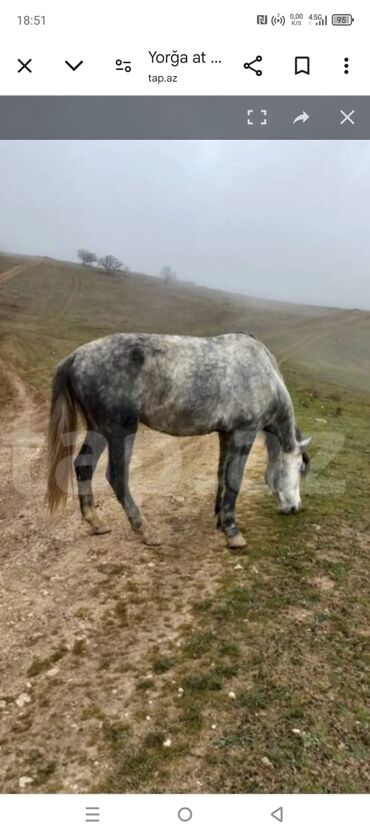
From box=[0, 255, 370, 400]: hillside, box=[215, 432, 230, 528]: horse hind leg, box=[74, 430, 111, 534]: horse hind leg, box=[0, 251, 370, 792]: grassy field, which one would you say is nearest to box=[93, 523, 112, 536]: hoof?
box=[74, 430, 111, 534]: horse hind leg

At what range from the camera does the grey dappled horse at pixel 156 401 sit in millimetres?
6891

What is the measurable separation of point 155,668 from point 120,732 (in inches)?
32.2

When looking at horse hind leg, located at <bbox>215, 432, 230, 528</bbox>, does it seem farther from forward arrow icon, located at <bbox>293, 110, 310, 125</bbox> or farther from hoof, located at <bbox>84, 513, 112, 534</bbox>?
forward arrow icon, located at <bbox>293, 110, 310, 125</bbox>

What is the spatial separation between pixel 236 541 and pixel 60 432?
3.04 metres

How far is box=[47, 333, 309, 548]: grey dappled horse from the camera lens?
6891 millimetres

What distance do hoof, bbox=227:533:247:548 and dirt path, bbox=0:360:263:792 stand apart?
0.12 m

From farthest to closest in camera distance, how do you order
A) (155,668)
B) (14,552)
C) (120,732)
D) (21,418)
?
(21,418)
(14,552)
(155,668)
(120,732)

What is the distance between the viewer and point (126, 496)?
7.50 meters
